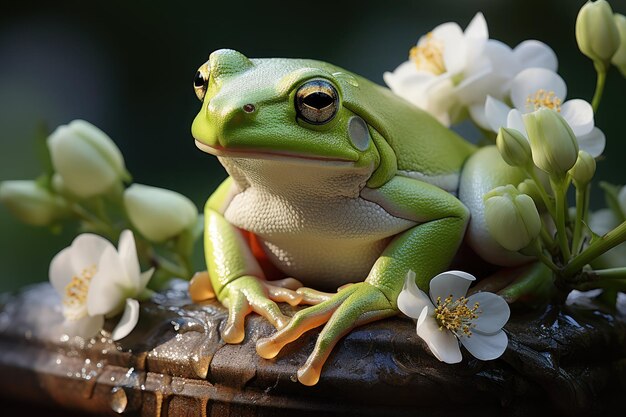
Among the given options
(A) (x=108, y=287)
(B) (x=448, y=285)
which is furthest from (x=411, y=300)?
(A) (x=108, y=287)

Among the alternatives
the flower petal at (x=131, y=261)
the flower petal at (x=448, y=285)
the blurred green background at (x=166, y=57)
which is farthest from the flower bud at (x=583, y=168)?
the blurred green background at (x=166, y=57)

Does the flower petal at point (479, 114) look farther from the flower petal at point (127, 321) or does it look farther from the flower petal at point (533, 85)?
the flower petal at point (127, 321)

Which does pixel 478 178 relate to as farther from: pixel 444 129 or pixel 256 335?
pixel 256 335

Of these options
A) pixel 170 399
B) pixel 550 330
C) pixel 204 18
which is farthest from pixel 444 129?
pixel 204 18

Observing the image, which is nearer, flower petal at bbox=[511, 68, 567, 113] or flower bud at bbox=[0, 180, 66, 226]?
flower petal at bbox=[511, 68, 567, 113]

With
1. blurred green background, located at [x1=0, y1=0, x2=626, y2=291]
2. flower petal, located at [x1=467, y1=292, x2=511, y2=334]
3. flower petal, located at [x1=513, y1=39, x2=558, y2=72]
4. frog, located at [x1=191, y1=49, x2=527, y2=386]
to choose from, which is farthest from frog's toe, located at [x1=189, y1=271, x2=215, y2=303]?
blurred green background, located at [x1=0, y1=0, x2=626, y2=291]

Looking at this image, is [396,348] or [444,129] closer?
[396,348]

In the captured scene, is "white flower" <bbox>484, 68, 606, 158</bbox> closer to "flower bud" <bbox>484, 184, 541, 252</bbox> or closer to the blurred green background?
"flower bud" <bbox>484, 184, 541, 252</bbox>
